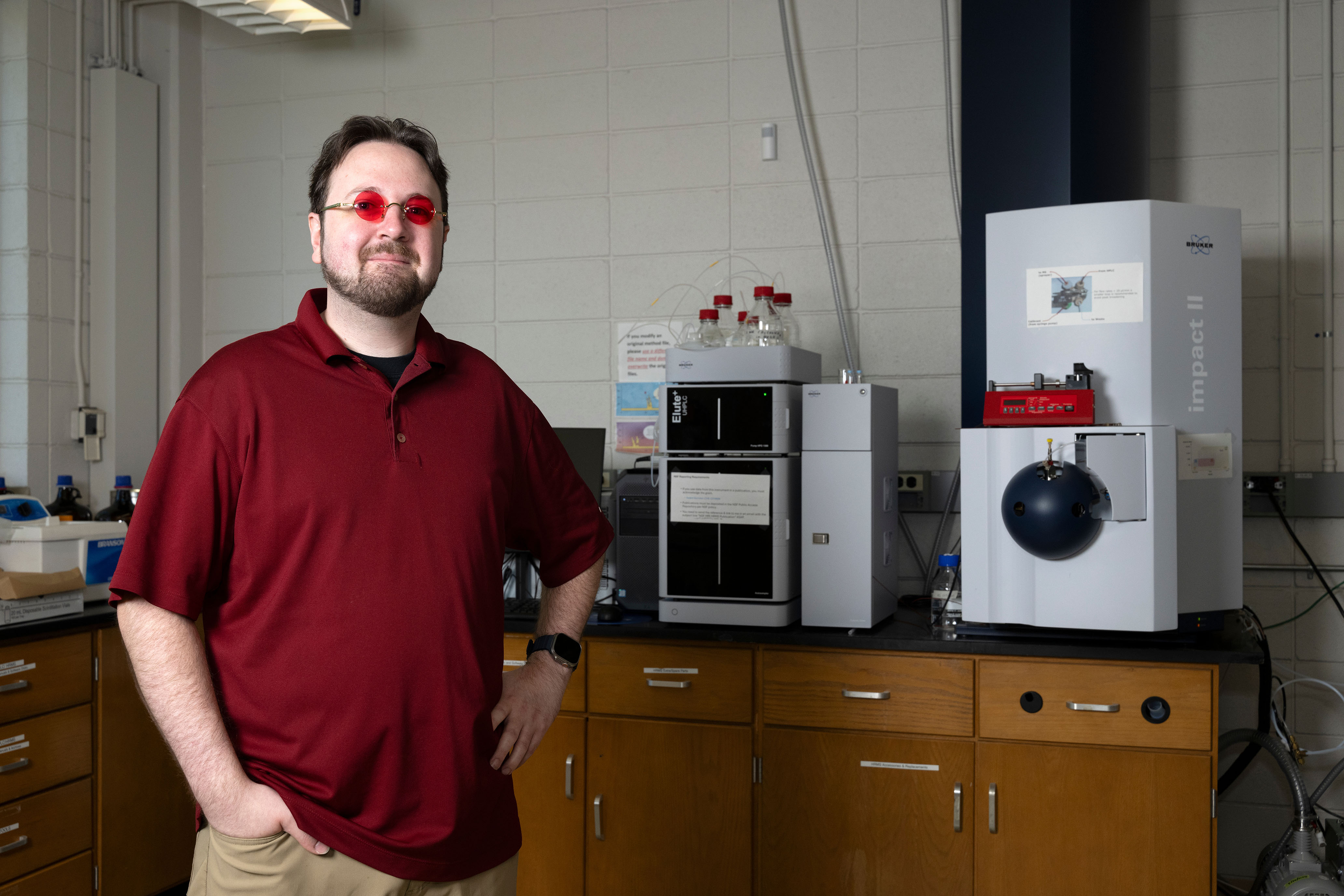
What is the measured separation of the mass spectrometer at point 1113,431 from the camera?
6.88 ft

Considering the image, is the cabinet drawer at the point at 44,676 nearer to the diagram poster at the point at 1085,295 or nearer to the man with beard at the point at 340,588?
the man with beard at the point at 340,588

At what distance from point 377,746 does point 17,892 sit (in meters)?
1.70

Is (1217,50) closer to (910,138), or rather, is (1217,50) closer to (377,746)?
(910,138)

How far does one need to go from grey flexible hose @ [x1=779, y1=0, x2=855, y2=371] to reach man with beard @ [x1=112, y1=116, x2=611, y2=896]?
1769 millimetres

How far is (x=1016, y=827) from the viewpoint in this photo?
221 cm

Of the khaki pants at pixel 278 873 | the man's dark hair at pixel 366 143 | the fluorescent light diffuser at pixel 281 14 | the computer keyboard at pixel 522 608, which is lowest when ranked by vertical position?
the khaki pants at pixel 278 873

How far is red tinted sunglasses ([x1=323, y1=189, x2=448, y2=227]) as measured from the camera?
132cm

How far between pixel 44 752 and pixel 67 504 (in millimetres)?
881

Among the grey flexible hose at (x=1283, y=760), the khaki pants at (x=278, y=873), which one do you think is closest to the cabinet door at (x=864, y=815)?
the grey flexible hose at (x=1283, y=760)

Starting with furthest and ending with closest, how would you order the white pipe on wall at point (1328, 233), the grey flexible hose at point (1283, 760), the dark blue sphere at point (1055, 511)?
the white pipe on wall at point (1328, 233) < the grey flexible hose at point (1283, 760) < the dark blue sphere at point (1055, 511)

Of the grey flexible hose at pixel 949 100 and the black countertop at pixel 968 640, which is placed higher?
the grey flexible hose at pixel 949 100

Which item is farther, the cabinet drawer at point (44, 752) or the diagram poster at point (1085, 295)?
the cabinet drawer at point (44, 752)

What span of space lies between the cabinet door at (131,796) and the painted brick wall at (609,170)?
1.36 metres

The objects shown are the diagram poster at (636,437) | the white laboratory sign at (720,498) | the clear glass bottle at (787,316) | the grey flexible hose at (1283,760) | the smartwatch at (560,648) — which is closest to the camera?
the smartwatch at (560,648)
